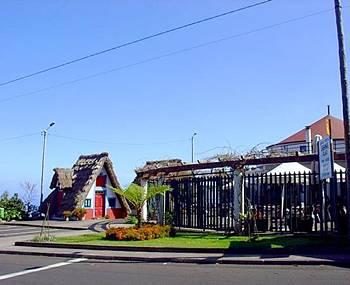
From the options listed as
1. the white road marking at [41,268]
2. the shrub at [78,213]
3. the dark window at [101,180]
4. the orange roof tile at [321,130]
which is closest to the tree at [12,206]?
the shrub at [78,213]

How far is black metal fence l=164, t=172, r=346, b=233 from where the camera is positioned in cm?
1786

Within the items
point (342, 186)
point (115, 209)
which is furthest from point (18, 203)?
point (342, 186)

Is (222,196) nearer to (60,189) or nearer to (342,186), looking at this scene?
(342,186)

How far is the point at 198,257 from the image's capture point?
14.5m

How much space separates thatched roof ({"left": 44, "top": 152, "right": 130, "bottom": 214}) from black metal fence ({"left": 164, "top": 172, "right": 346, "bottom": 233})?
56.9ft

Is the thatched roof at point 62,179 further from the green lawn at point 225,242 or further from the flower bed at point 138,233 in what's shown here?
the flower bed at point 138,233

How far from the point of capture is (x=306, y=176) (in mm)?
19234

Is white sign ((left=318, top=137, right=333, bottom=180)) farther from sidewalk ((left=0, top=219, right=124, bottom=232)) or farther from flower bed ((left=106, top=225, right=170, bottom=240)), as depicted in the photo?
sidewalk ((left=0, top=219, right=124, bottom=232))

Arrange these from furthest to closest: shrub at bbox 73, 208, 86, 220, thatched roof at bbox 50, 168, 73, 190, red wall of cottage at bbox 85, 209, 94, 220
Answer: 1. thatched roof at bbox 50, 168, 73, 190
2. red wall of cottage at bbox 85, 209, 94, 220
3. shrub at bbox 73, 208, 86, 220

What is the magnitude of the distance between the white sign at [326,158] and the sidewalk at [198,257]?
2.93 metres

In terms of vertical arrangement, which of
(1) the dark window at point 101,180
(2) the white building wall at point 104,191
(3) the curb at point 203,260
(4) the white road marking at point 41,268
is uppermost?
(1) the dark window at point 101,180

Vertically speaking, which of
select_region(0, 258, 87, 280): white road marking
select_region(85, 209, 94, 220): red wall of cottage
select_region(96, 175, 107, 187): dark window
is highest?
select_region(96, 175, 107, 187): dark window

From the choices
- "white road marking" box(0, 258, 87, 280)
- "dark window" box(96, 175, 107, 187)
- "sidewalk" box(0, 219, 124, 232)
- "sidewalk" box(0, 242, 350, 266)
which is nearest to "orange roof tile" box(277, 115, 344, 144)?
"dark window" box(96, 175, 107, 187)

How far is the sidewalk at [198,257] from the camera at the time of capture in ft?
43.5
